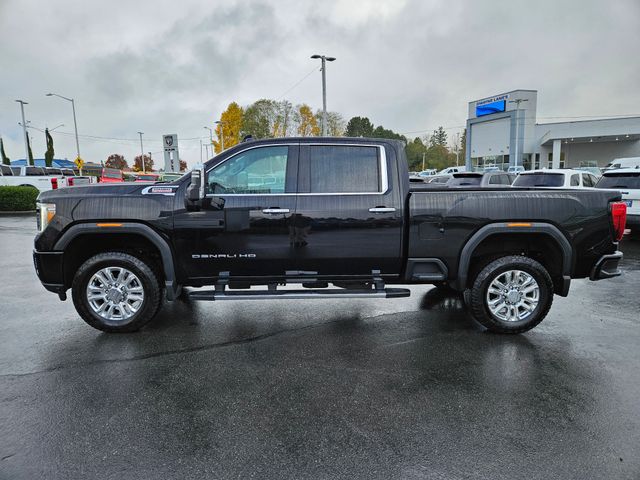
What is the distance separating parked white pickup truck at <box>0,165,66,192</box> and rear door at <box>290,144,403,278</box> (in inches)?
955

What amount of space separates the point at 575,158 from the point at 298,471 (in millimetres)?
61337

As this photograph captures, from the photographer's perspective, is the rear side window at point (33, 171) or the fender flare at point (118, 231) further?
the rear side window at point (33, 171)

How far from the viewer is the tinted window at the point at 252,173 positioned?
4.84m

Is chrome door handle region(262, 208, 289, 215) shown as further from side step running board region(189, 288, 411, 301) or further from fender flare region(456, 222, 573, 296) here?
fender flare region(456, 222, 573, 296)

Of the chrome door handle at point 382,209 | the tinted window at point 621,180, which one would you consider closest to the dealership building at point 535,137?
the tinted window at point 621,180

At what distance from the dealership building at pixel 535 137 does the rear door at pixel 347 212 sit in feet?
154

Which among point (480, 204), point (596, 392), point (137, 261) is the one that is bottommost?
point (596, 392)

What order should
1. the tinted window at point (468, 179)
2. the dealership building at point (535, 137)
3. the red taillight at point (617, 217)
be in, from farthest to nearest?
the dealership building at point (535, 137) → the tinted window at point (468, 179) → the red taillight at point (617, 217)

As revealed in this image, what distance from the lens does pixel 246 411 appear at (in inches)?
132

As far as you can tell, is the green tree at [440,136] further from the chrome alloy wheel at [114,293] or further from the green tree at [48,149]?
the chrome alloy wheel at [114,293]

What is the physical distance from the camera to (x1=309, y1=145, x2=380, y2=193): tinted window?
4.89 m

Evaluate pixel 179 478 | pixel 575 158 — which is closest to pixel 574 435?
pixel 179 478

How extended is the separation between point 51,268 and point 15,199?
60.3 feet

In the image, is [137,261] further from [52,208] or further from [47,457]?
[47,457]
